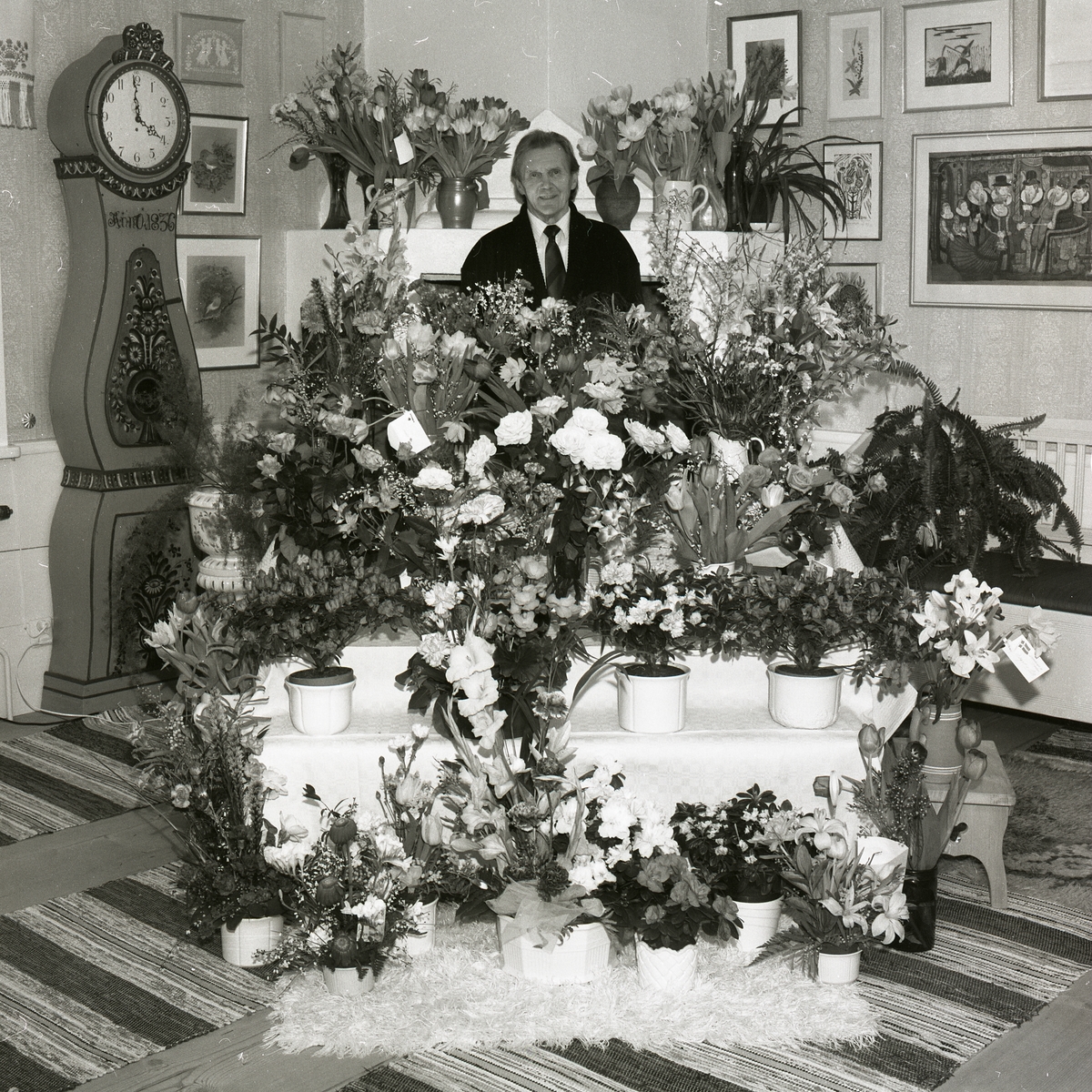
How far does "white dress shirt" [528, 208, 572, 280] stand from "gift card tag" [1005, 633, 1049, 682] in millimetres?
2191

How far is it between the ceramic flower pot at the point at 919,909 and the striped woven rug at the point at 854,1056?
3 centimetres

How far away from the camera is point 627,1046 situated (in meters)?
2.89

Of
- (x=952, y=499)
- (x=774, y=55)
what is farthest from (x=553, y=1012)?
(x=774, y=55)

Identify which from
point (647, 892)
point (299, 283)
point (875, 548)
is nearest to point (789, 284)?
point (875, 548)

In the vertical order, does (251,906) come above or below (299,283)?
below

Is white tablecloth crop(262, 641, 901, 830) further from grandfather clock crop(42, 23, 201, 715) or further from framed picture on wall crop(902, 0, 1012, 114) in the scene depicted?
framed picture on wall crop(902, 0, 1012, 114)

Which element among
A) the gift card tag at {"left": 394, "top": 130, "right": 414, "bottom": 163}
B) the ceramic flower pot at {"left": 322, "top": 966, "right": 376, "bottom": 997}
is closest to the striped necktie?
the gift card tag at {"left": 394, "top": 130, "right": 414, "bottom": 163}

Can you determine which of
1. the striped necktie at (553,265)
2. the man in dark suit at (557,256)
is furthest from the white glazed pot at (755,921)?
the striped necktie at (553,265)

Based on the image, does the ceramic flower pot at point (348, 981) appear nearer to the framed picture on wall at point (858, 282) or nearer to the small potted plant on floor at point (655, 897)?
the small potted plant on floor at point (655, 897)

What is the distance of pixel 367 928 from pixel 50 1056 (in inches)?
27.0

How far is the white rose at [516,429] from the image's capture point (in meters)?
3.20

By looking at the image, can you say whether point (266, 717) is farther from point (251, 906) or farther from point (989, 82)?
point (989, 82)

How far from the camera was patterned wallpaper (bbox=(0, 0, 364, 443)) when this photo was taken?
200 inches

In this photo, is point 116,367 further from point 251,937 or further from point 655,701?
point 655,701
